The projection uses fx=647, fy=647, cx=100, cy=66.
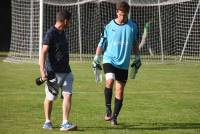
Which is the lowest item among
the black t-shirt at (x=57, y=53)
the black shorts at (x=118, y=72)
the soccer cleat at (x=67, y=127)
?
the soccer cleat at (x=67, y=127)

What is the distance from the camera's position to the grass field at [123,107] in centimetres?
1065

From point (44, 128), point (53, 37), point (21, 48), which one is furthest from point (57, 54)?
point (21, 48)

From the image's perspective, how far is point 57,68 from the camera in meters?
10.4

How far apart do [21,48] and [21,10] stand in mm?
1714

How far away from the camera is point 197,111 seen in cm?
1288

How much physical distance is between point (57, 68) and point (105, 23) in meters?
19.2

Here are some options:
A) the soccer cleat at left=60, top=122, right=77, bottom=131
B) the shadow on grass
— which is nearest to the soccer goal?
the shadow on grass

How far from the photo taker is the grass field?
10648mm

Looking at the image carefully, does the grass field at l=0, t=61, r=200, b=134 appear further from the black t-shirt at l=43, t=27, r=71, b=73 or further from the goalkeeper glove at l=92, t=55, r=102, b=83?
the black t-shirt at l=43, t=27, r=71, b=73

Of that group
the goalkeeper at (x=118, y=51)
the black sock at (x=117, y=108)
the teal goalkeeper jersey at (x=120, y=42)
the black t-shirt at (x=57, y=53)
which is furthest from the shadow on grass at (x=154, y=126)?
the black t-shirt at (x=57, y=53)

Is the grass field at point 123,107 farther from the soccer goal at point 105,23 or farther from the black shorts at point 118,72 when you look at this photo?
the soccer goal at point 105,23

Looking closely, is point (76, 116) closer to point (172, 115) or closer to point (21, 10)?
point (172, 115)

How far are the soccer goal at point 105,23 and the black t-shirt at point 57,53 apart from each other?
15067mm

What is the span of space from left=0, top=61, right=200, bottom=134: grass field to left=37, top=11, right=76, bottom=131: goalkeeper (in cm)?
38
